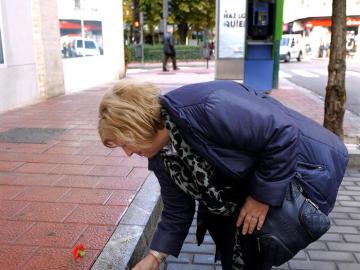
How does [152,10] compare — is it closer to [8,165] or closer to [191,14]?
[191,14]

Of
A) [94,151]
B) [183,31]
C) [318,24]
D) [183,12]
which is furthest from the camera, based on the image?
[318,24]

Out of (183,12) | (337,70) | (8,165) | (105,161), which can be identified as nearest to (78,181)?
(105,161)

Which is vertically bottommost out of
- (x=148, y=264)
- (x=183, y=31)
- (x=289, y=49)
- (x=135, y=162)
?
(x=135, y=162)

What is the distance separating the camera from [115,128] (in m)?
1.54

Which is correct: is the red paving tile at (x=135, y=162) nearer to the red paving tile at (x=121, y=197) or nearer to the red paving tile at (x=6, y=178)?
the red paving tile at (x=121, y=197)

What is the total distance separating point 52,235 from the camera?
2.81 m

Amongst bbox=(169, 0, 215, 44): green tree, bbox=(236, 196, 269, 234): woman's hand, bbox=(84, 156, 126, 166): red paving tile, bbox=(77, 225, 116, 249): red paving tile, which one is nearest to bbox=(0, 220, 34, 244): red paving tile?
bbox=(77, 225, 116, 249): red paving tile

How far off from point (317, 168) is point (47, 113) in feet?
21.0

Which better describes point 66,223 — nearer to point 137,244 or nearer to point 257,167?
point 137,244

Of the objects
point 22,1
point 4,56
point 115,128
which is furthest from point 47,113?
point 115,128

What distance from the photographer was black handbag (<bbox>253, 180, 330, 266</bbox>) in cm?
165

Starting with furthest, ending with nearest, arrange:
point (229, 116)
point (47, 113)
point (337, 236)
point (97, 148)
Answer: point (47, 113)
point (97, 148)
point (337, 236)
point (229, 116)

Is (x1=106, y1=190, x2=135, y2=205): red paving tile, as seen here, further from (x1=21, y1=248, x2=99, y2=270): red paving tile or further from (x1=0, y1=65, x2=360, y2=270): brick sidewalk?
(x1=21, y1=248, x2=99, y2=270): red paving tile

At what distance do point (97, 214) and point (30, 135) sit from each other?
2.92 m
